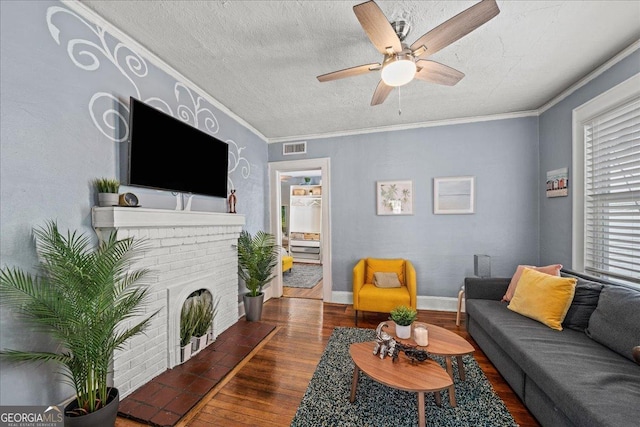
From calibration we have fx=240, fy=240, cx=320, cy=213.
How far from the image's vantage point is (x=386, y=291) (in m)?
3.01

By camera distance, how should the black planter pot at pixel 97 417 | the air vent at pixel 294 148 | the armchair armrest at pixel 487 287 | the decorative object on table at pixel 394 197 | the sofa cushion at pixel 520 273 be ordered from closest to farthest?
the black planter pot at pixel 97 417 < the sofa cushion at pixel 520 273 < the armchair armrest at pixel 487 287 < the decorative object on table at pixel 394 197 < the air vent at pixel 294 148

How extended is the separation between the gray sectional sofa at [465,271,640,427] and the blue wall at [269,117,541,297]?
1058 millimetres

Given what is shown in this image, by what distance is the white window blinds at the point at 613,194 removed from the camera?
6.38 ft

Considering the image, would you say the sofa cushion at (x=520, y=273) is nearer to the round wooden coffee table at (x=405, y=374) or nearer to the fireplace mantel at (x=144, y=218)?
the round wooden coffee table at (x=405, y=374)

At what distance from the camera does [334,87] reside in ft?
8.21

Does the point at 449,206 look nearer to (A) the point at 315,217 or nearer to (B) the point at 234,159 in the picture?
(B) the point at 234,159

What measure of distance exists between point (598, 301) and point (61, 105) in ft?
13.1

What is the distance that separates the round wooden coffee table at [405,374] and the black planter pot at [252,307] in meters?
1.64

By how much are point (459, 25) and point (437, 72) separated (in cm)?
46

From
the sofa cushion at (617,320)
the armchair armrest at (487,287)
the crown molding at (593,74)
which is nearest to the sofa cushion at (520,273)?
the armchair armrest at (487,287)

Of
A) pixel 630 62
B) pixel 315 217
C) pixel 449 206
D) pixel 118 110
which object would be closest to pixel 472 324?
pixel 449 206

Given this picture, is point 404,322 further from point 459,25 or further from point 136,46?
point 136,46

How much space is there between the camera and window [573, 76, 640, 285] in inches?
76.7

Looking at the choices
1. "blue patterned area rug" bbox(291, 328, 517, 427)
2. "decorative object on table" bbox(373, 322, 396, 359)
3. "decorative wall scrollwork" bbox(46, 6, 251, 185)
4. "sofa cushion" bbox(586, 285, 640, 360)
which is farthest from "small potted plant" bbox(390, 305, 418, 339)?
"decorative wall scrollwork" bbox(46, 6, 251, 185)
